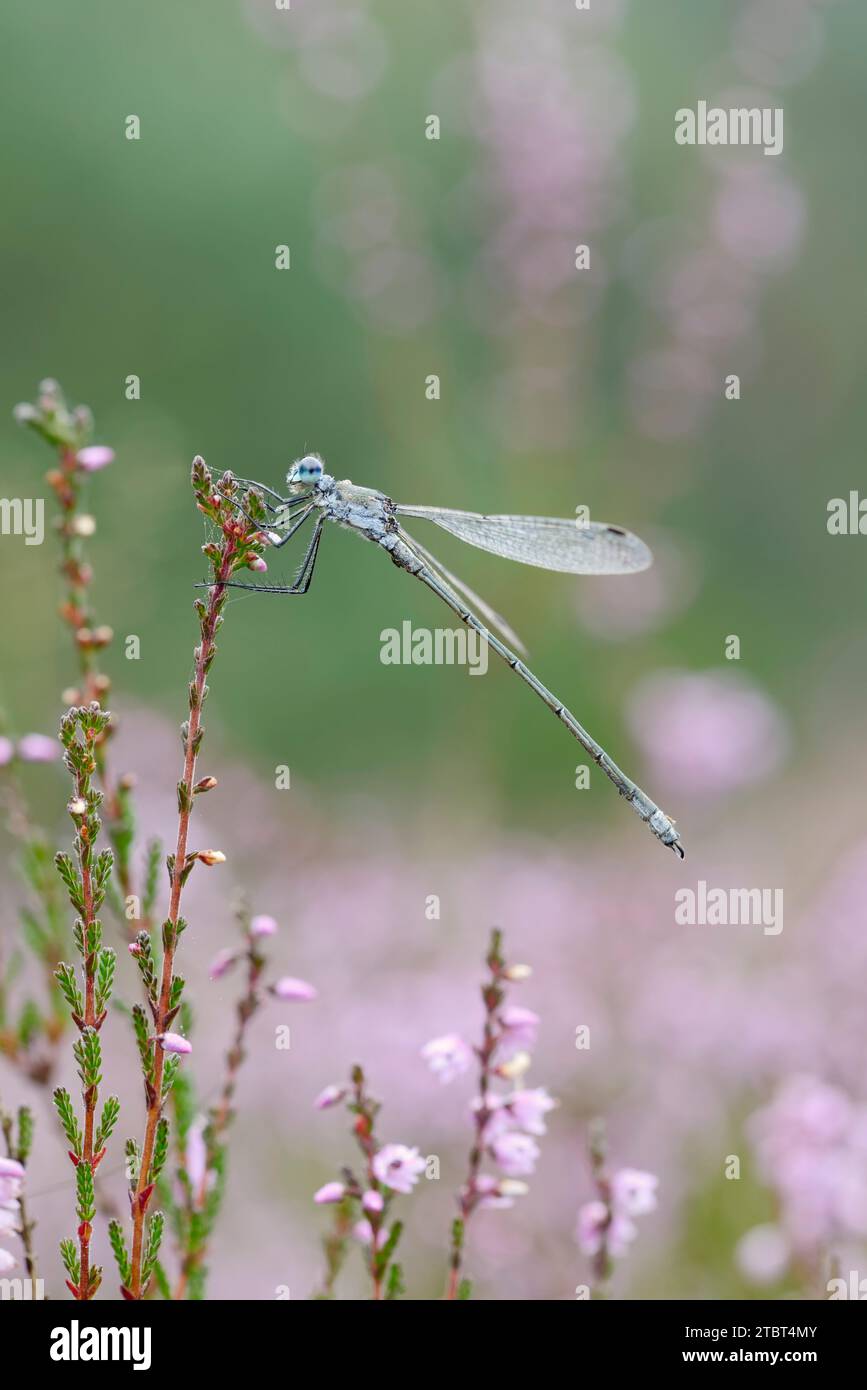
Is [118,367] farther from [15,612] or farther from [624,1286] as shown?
[624,1286]

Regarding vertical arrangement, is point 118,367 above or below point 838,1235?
above

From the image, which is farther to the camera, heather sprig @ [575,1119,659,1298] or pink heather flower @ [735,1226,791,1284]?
pink heather flower @ [735,1226,791,1284]

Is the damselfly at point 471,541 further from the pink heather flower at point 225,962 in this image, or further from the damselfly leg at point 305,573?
the pink heather flower at point 225,962

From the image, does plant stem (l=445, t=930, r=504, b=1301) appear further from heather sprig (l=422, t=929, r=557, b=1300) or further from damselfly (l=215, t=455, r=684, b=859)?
damselfly (l=215, t=455, r=684, b=859)

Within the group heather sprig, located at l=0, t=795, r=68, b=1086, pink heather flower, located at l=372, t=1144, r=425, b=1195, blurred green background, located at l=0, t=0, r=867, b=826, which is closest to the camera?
pink heather flower, located at l=372, t=1144, r=425, b=1195

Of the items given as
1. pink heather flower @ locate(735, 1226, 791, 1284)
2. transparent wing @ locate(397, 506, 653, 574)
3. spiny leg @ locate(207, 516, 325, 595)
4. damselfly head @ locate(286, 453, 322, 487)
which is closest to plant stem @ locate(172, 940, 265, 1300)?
spiny leg @ locate(207, 516, 325, 595)
